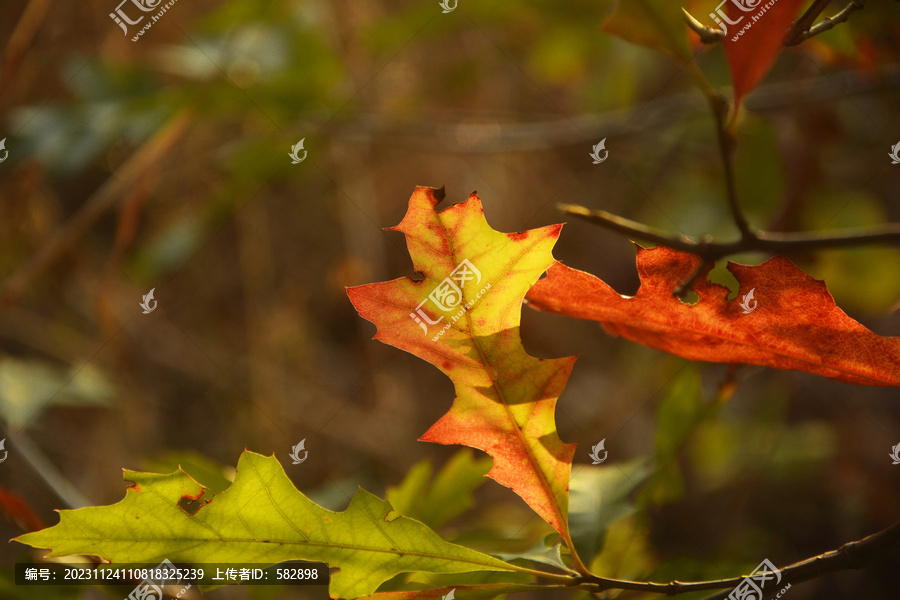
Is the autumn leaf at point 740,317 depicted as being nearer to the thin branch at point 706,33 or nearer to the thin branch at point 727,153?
the thin branch at point 727,153

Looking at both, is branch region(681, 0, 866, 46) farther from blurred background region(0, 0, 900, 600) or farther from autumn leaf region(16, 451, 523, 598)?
autumn leaf region(16, 451, 523, 598)

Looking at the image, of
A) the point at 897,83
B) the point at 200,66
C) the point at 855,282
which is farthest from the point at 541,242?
the point at 200,66
